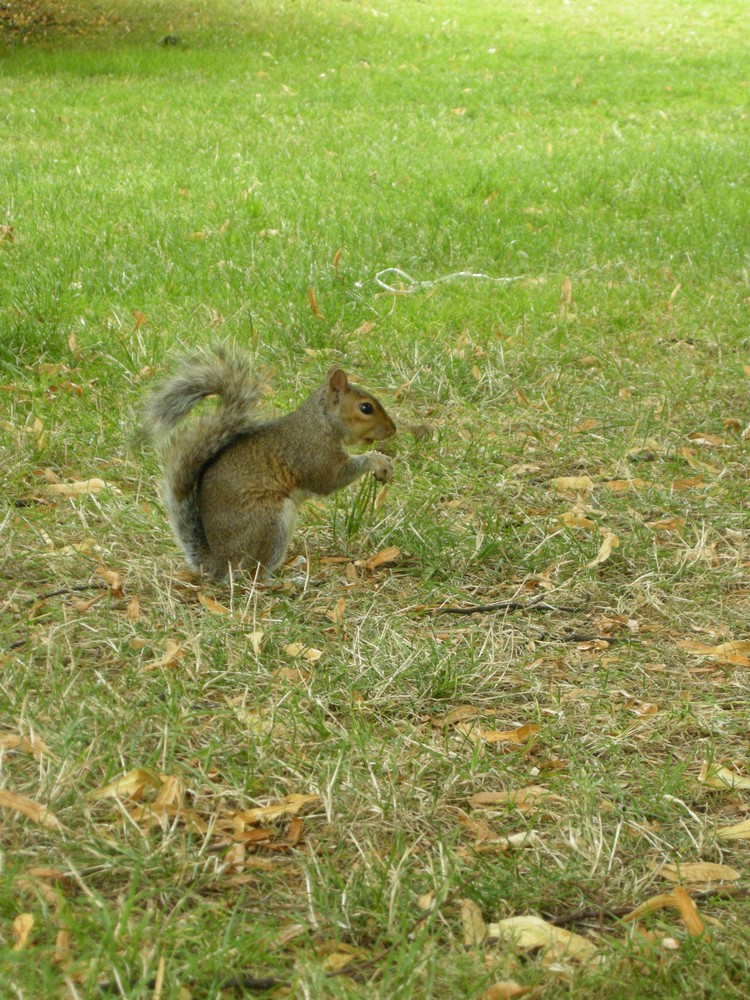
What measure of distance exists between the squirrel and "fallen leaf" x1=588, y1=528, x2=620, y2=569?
2.53 ft

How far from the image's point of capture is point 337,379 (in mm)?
3156

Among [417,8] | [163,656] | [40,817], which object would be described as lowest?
[417,8]

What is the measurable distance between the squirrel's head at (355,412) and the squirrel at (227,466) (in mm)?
132

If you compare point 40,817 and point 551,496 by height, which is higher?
point 40,817

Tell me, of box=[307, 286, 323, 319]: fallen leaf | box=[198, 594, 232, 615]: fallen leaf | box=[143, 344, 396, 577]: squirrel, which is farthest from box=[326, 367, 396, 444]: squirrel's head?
box=[307, 286, 323, 319]: fallen leaf

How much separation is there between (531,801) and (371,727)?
358 mm

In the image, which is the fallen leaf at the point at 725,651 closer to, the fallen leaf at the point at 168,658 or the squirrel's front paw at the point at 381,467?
the squirrel's front paw at the point at 381,467

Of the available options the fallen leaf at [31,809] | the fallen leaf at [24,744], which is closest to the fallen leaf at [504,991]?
the fallen leaf at [31,809]

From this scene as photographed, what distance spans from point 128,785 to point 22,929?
0.37 metres

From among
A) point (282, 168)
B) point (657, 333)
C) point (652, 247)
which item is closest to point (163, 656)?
point (657, 333)

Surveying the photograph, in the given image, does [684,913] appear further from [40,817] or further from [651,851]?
[40,817]

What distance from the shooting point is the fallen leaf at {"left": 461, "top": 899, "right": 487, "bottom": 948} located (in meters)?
1.74

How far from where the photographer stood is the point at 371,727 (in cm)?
229

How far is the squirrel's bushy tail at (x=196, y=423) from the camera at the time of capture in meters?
2.89
